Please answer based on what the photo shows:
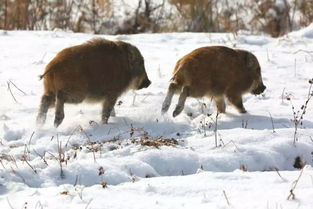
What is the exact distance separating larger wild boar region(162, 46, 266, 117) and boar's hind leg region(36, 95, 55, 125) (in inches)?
48.8

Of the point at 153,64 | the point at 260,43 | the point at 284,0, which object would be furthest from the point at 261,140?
the point at 284,0

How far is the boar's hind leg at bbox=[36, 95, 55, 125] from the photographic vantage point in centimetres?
620

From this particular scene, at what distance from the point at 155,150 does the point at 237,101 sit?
2.15 metres

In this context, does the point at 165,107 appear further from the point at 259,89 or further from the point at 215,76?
the point at 259,89

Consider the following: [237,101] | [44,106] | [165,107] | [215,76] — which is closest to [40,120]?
[44,106]

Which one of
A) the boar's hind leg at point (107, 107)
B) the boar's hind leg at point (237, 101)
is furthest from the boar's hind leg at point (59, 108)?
the boar's hind leg at point (237, 101)

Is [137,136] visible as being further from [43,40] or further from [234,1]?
[234,1]

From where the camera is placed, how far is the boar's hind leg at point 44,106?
20.3 ft

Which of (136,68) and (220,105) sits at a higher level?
(136,68)

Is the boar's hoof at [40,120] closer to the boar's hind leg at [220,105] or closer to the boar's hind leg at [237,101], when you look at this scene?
the boar's hind leg at [220,105]

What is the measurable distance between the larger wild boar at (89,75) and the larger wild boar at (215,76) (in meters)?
0.59

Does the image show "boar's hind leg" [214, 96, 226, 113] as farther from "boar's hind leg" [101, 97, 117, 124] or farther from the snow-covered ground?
"boar's hind leg" [101, 97, 117, 124]

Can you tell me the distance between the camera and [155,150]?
503cm

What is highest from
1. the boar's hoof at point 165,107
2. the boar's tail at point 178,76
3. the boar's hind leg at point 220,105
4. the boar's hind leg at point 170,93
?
the boar's tail at point 178,76
